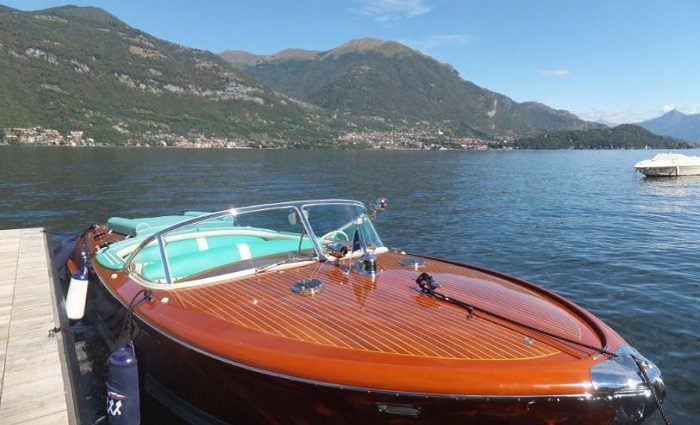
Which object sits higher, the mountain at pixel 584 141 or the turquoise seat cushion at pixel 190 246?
the mountain at pixel 584 141

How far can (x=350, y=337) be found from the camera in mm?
4168

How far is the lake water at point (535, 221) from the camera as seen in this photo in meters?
8.81

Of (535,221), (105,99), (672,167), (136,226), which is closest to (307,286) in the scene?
(136,226)

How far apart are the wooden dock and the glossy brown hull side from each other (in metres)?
0.88

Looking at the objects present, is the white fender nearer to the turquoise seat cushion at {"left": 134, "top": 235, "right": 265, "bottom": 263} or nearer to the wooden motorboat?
the wooden motorboat

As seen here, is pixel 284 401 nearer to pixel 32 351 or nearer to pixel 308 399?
pixel 308 399

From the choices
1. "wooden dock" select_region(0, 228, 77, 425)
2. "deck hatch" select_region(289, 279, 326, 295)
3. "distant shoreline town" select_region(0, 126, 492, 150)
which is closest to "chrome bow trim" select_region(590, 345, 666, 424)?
"deck hatch" select_region(289, 279, 326, 295)

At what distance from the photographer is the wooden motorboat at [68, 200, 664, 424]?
3496 millimetres

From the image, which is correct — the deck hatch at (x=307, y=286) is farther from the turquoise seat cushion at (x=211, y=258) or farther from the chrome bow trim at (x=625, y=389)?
the chrome bow trim at (x=625, y=389)

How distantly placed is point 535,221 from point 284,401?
715 inches

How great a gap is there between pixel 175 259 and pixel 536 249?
11755 millimetres

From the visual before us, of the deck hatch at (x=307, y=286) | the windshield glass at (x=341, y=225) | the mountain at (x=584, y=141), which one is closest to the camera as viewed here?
the deck hatch at (x=307, y=286)

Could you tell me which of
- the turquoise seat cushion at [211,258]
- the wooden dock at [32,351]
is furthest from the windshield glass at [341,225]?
the wooden dock at [32,351]

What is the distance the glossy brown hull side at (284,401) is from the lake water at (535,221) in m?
3.26
